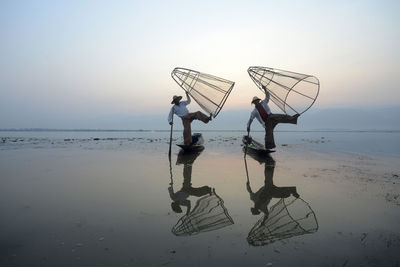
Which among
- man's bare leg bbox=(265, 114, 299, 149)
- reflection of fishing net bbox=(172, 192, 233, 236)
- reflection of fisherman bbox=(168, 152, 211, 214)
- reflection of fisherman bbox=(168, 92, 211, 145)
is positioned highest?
reflection of fisherman bbox=(168, 92, 211, 145)

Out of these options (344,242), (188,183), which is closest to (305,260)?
(344,242)

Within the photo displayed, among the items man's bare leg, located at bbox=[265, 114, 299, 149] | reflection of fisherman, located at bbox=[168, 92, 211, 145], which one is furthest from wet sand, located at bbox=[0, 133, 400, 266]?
reflection of fisherman, located at bbox=[168, 92, 211, 145]

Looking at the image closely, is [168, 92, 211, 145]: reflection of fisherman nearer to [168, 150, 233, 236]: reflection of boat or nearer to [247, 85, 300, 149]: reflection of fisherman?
[247, 85, 300, 149]: reflection of fisherman

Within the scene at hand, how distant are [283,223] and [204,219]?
1733 mm

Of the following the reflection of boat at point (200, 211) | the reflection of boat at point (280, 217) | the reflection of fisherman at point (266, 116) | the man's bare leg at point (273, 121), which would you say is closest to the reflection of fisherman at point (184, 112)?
the reflection of fisherman at point (266, 116)

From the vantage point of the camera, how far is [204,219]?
234 inches

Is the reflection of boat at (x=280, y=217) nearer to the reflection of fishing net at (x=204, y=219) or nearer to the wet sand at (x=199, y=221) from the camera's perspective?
the wet sand at (x=199, y=221)

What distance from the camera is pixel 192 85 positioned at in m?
17.0

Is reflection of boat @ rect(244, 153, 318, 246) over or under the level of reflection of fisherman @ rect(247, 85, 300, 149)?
under

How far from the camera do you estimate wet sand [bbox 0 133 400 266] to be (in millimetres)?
4195

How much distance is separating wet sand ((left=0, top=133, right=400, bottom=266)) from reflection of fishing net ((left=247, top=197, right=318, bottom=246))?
21 millimetres

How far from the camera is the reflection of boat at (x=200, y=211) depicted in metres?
5.40

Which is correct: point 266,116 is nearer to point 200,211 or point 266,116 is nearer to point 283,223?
point 200,211

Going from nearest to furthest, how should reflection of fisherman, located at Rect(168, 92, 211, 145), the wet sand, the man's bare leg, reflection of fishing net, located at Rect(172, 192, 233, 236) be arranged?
1. the wet sand
2. reflection of fishing net, located at Rect(172, 192, 233, 236)
3. the man's bare leg
4. reflection of fisherman, located at Rect(168, 92, 211, 145)
